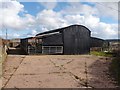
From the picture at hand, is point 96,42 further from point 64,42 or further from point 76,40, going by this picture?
point 64,42

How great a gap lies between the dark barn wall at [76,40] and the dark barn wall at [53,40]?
805mm

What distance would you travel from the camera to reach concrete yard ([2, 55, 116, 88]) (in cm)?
660

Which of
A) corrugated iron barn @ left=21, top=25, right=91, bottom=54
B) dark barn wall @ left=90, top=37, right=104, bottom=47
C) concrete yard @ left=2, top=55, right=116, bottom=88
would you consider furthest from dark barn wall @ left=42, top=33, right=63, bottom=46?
concrete yard @ left=2, top=55, right=116, bottom=88

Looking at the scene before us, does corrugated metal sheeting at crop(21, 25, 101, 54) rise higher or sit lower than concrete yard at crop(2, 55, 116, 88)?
higher

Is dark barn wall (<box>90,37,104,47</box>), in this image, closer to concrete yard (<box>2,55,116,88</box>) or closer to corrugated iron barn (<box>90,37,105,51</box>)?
corrugated iron barn (<box>90,37,105,51</box>)

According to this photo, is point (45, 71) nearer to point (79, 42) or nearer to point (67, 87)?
point (67, 87)

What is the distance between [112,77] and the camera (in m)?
7.39

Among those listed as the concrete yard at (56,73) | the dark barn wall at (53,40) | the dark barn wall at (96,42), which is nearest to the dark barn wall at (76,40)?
the dark barn wall at (53,40)

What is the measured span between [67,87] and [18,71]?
2395mm

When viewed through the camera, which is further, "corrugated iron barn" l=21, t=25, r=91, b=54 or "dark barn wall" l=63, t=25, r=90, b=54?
"dark barn wall" l=63, t=25, r=90, b=54

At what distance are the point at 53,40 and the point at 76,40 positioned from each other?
3.70 meters

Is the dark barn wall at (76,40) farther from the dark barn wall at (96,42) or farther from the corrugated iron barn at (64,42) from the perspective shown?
the dark barn wall at (96,42)

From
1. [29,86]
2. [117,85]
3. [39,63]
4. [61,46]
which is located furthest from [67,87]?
[61,46]

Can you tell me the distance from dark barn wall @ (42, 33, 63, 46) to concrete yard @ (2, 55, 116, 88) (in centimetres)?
1386
